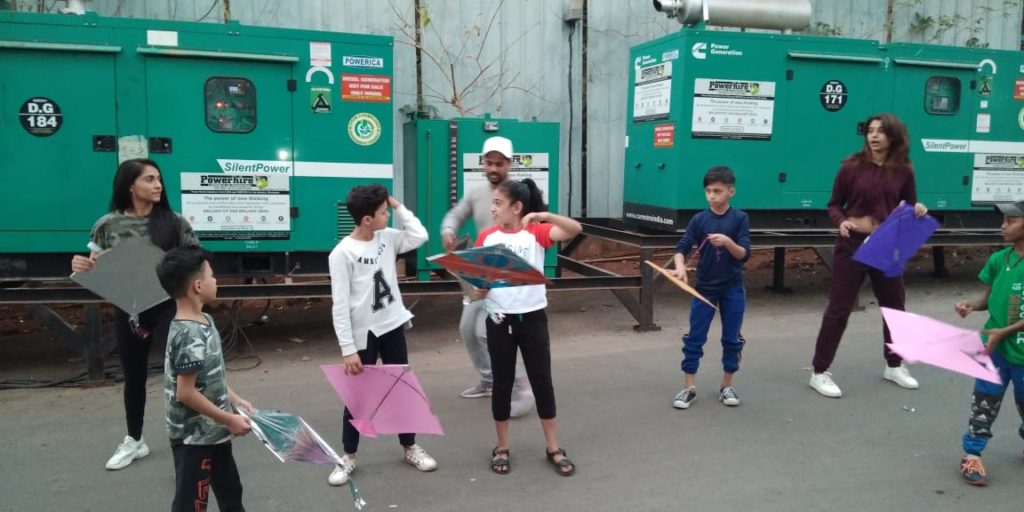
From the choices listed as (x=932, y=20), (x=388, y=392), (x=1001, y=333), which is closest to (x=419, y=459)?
(x=388, y=392)

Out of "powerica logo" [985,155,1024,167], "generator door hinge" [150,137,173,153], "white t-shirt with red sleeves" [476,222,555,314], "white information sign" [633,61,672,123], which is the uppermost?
"white information sign" [633,61,672,123]

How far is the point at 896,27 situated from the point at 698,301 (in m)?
9.09

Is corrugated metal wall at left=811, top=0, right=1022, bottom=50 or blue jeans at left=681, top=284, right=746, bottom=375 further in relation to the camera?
corrugated metal wall at left=811, top=0, right=1022, bottom=50

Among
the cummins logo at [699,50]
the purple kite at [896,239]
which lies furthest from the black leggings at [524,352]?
the cummins logo at [699,50]

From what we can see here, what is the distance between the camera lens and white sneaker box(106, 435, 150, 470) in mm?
4116

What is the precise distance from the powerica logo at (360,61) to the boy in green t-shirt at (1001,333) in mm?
4738

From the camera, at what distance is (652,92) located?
791cm

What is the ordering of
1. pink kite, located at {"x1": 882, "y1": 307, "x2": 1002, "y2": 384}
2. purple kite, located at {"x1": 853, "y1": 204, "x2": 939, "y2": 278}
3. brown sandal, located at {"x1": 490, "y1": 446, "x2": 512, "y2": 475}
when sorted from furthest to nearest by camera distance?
purple kite, located at {"x1": 853, "y1": 204, "x2": 939, "y2": 278} < brown sandal, located at {"x1": 490, "y1": 446, "x2": 512, "y2": 475} < pink kite, located at {"x1": 882, "y1": 307, "x2": 1002, "y2": 384}

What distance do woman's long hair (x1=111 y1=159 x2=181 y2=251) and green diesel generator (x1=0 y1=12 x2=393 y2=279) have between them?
2109mm

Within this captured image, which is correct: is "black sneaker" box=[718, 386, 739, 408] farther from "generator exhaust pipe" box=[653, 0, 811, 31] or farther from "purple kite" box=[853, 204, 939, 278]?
"generator exhaust pipe" box=[653, 0, 811, 31]

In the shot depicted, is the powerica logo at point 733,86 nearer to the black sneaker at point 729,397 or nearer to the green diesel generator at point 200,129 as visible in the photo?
the green diesel generator at point 200,129

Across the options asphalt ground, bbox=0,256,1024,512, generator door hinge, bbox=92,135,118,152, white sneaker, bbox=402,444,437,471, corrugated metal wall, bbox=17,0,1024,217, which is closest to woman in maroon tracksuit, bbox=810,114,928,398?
asphalt ground, bbox=0,256,1024,512

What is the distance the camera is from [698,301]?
16.4ft

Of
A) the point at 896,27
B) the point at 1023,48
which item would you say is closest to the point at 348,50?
the point at 896,27
